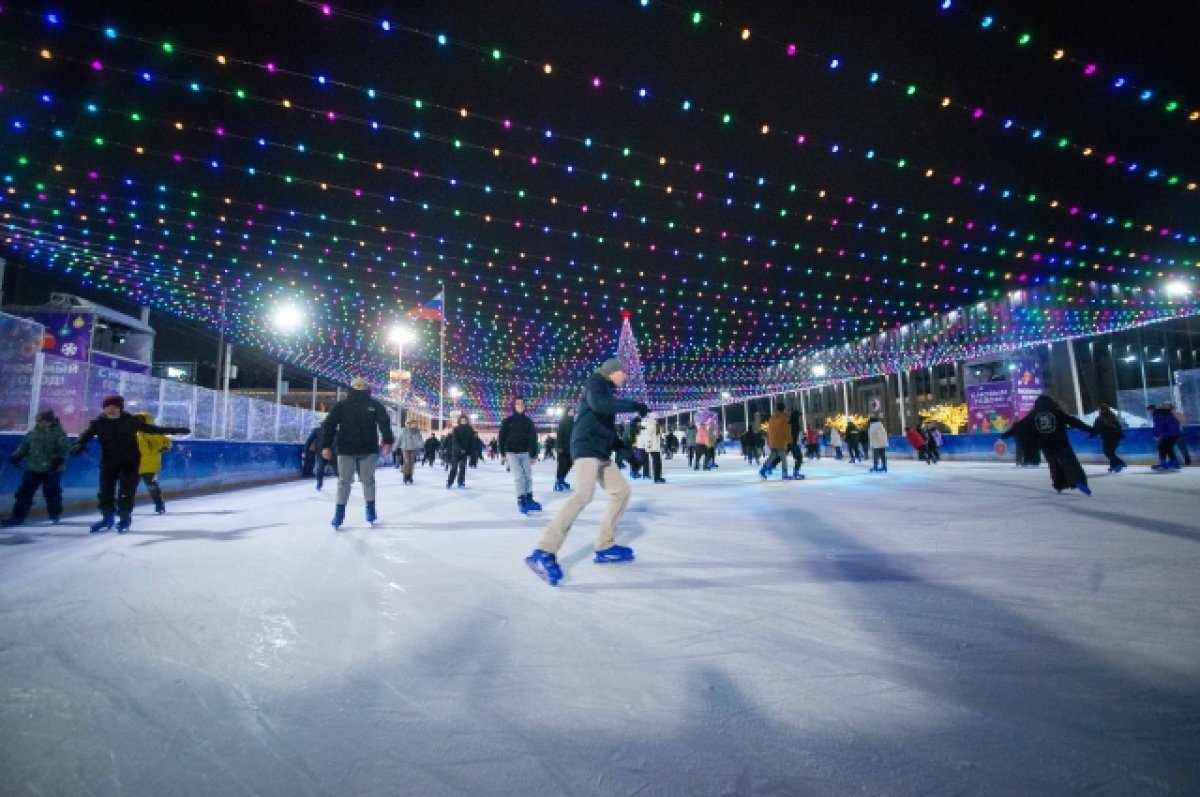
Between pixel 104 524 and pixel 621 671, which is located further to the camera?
pixel 104 524

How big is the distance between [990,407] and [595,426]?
21.2 meters

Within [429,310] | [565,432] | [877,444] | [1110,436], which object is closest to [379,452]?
[565,432]

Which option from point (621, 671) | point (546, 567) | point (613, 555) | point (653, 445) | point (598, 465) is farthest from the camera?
point (653, 445)

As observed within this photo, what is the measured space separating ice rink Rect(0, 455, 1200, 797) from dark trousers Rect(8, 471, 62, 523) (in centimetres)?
302

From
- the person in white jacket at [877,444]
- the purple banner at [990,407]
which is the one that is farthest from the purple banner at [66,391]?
the purple banner at [990,407]

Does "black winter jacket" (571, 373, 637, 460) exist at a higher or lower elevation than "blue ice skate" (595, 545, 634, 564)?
higher

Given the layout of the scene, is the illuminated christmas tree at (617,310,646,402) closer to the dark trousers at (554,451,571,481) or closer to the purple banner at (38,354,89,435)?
the dark trousers at (554,451,571,481)

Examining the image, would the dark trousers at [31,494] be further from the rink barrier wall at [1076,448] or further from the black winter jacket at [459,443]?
the rink barrier wall at [1076,448]

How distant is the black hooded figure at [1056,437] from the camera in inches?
256

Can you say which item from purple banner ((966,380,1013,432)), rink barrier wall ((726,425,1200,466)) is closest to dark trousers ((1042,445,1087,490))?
rink barrier wall ((726,425,1200,466))

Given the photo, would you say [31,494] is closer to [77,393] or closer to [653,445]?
[77,393]

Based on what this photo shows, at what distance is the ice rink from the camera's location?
1.23m

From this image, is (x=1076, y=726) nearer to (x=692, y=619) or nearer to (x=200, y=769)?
(x=692, y=619)

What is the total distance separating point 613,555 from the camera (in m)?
3.52
